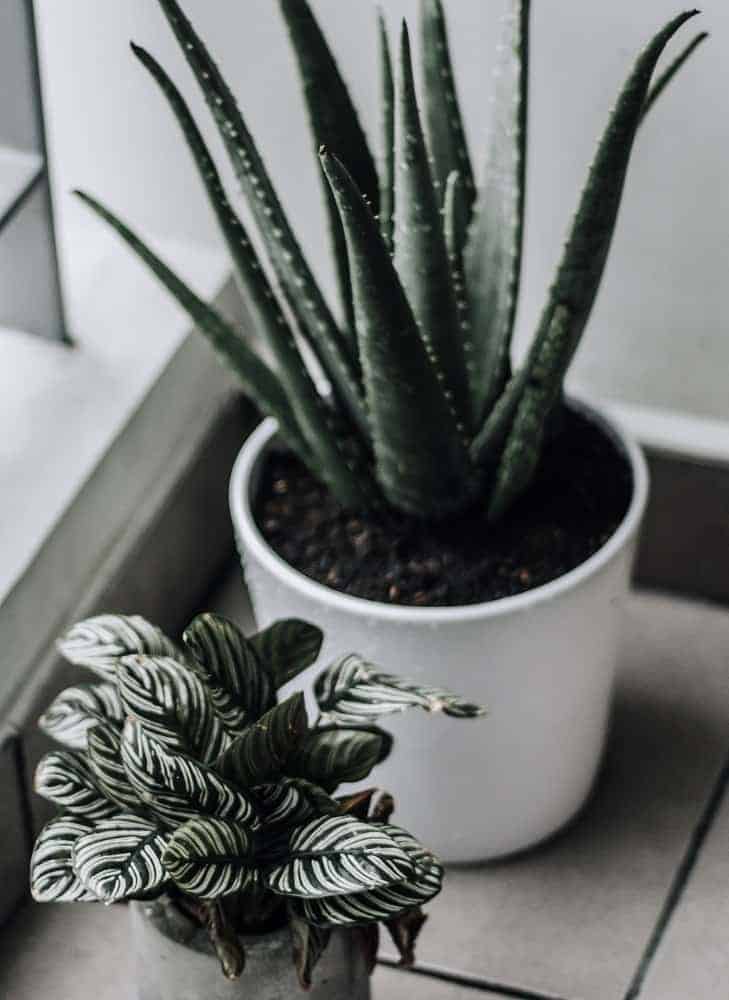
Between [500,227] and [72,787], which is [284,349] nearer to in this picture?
[500,227]

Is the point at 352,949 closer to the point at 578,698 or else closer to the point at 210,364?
the point at 578,698

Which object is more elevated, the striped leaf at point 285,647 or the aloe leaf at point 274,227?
the aloe leaf at point 274,227

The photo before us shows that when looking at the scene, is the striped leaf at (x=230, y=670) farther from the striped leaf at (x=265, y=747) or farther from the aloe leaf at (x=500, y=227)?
the aloe leaf at (x=500, y=227)

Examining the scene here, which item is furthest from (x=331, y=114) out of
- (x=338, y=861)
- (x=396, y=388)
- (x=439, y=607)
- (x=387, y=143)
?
(x=338, y=861)

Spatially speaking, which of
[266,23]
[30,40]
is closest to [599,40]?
[266,23]

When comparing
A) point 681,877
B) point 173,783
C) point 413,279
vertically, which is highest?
point 413,279

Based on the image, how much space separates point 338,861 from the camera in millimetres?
727

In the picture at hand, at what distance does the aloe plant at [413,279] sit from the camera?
792 millimetres

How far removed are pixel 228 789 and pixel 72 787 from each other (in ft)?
0.26

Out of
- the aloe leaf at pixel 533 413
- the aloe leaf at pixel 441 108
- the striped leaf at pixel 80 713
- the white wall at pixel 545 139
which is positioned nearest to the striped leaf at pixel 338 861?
the striped leaf at pixel 80 713

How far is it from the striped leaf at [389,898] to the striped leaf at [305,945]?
0.04ft

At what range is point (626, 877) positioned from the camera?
0.98 metres

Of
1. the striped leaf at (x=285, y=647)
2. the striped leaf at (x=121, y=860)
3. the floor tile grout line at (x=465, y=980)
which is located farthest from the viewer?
the floor tile grout line at (x=465, y=980)

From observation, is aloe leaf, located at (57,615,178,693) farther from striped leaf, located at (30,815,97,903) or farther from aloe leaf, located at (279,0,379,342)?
aloe leaf, located at (279,0,379,342)
